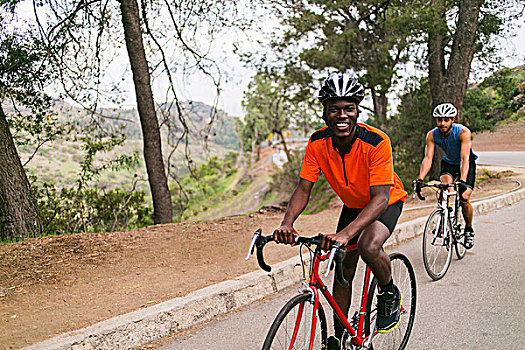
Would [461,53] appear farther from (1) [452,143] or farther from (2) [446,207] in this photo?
(2) [446,207]

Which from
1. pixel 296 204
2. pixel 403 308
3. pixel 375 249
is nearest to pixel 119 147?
pixel 296 204

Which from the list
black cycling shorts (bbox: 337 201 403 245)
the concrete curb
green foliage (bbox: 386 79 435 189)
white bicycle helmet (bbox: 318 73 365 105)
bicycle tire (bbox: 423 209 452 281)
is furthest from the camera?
green foliage (bbox: 386 79 435 189)

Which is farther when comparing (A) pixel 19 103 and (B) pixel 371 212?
(A) pixel 19 103

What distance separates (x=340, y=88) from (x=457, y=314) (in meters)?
2.98

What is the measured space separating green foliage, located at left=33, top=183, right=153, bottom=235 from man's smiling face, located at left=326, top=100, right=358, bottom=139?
→ 9.69 m

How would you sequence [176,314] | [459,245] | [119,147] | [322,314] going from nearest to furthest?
[322,314] → [176,314] → [459,245] → [119,147]

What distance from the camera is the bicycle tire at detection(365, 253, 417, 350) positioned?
3.64 metres

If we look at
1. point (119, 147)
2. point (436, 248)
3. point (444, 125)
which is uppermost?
point (119, 147)

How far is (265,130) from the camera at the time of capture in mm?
56812

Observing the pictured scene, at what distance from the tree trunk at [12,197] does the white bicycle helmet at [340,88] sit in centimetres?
663

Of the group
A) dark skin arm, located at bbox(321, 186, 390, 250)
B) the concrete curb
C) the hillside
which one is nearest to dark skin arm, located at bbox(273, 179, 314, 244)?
dark skin arm, located at bbox(321, 186, 390, 250)

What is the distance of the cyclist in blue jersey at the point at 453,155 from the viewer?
6.18 m

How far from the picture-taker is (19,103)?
10.9 m

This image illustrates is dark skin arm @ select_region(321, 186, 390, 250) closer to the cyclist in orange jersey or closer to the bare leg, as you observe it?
the cyclist in orange jersey
